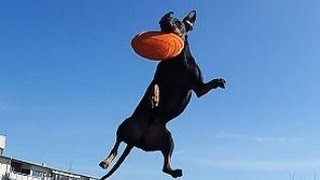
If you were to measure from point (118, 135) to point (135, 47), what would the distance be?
1.30m

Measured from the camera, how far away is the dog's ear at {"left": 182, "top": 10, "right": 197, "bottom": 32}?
28.6ft

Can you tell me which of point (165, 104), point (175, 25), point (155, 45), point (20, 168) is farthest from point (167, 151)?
point (20, 168)

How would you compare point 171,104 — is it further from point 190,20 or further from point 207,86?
point 190,20

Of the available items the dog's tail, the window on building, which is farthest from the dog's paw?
the window on building

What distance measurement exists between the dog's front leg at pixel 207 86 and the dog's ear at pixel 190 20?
0.81 meters

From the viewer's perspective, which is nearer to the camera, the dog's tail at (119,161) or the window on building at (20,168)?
the dog's tail at (119,161)

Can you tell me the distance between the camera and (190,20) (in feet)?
29.0

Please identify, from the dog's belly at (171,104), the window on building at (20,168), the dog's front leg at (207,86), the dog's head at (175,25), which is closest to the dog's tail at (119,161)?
the dog's belly at (171,104)

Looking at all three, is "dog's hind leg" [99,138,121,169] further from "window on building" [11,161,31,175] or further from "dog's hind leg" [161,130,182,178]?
"window on building" [11,161,31,175]

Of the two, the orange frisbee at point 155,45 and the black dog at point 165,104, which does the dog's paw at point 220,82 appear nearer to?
the black dog at point 165,104

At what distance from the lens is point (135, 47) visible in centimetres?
817

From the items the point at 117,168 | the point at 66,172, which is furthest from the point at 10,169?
the point at 117,168

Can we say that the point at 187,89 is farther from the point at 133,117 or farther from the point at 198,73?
the point at 133,117

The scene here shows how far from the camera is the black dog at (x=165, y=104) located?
8.50 m
